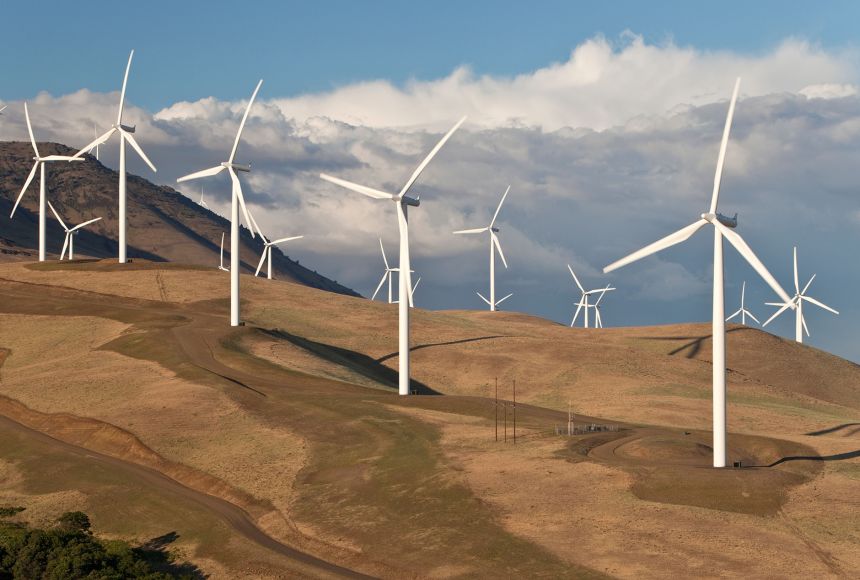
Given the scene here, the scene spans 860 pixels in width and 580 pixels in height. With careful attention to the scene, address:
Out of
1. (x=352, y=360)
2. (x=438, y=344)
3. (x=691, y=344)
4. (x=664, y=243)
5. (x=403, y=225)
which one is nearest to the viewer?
(x=664, y=243)

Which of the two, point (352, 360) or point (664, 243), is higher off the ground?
point (664, 243)

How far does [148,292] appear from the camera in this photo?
185500mm

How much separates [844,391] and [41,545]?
509 ft

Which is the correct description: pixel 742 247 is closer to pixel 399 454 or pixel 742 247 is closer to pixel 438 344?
pixel 399 454

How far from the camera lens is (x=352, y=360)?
154 m

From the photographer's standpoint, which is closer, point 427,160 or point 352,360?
point 427,160

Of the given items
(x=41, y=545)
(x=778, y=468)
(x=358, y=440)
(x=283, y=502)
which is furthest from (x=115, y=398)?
(x=778, y=468)

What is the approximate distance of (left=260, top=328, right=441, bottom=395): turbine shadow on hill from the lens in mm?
144538

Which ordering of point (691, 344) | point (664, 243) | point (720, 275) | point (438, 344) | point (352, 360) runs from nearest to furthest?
point (720, 275) → point (664, 243) → point (352, 360) → point (438, 344) → point (691, 344)

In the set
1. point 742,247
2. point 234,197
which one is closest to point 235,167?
point 234,197

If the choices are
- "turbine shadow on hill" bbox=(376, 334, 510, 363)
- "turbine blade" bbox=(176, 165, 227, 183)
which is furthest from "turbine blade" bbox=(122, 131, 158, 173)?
"turbine shadow on hill" bbox=(376, 334, 510, 363)

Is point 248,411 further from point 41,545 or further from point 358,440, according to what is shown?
point 41,545

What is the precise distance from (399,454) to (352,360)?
67566 mm

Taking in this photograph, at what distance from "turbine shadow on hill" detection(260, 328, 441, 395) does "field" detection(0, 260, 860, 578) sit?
2.19 ft
